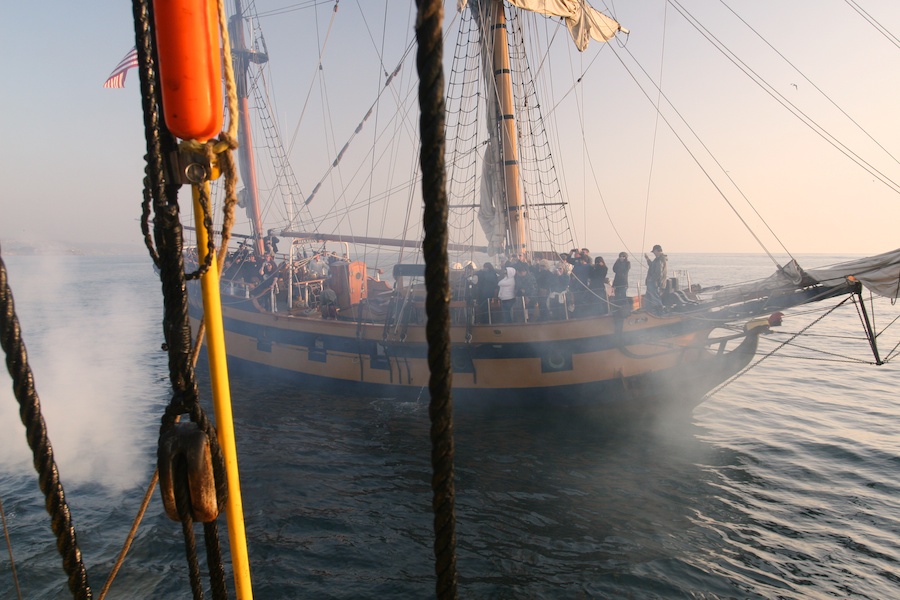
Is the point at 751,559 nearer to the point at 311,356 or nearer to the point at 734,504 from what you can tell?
the point at 734,504

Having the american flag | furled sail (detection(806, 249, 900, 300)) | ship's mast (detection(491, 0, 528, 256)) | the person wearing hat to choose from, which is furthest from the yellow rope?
the american flag

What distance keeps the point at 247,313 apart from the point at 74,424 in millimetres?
5372

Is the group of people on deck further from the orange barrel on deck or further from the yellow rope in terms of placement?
the orange barrel on deck

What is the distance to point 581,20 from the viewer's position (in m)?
16.8

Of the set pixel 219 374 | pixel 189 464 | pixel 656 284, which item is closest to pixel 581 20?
pixel 656 284

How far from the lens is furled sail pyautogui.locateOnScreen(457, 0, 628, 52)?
15758mm

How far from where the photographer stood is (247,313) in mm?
15602

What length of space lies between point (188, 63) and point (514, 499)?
25.2ft

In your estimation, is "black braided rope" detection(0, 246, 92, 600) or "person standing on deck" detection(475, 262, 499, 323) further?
"person standing on deck" detection(475, 262, 499, 323)

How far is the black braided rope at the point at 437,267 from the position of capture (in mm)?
1144

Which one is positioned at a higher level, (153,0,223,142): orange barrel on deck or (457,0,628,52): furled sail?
(457,0,628,52): furled sail

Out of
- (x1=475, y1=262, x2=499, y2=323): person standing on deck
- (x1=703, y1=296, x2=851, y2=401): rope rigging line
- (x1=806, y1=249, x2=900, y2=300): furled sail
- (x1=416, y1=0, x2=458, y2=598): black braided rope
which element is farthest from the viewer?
(x1=475, y1=262, x2=499, y2=323): person standing on deck

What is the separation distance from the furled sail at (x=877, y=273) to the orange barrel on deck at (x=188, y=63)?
1053 centimetres

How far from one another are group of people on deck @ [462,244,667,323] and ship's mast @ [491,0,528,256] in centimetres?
341
